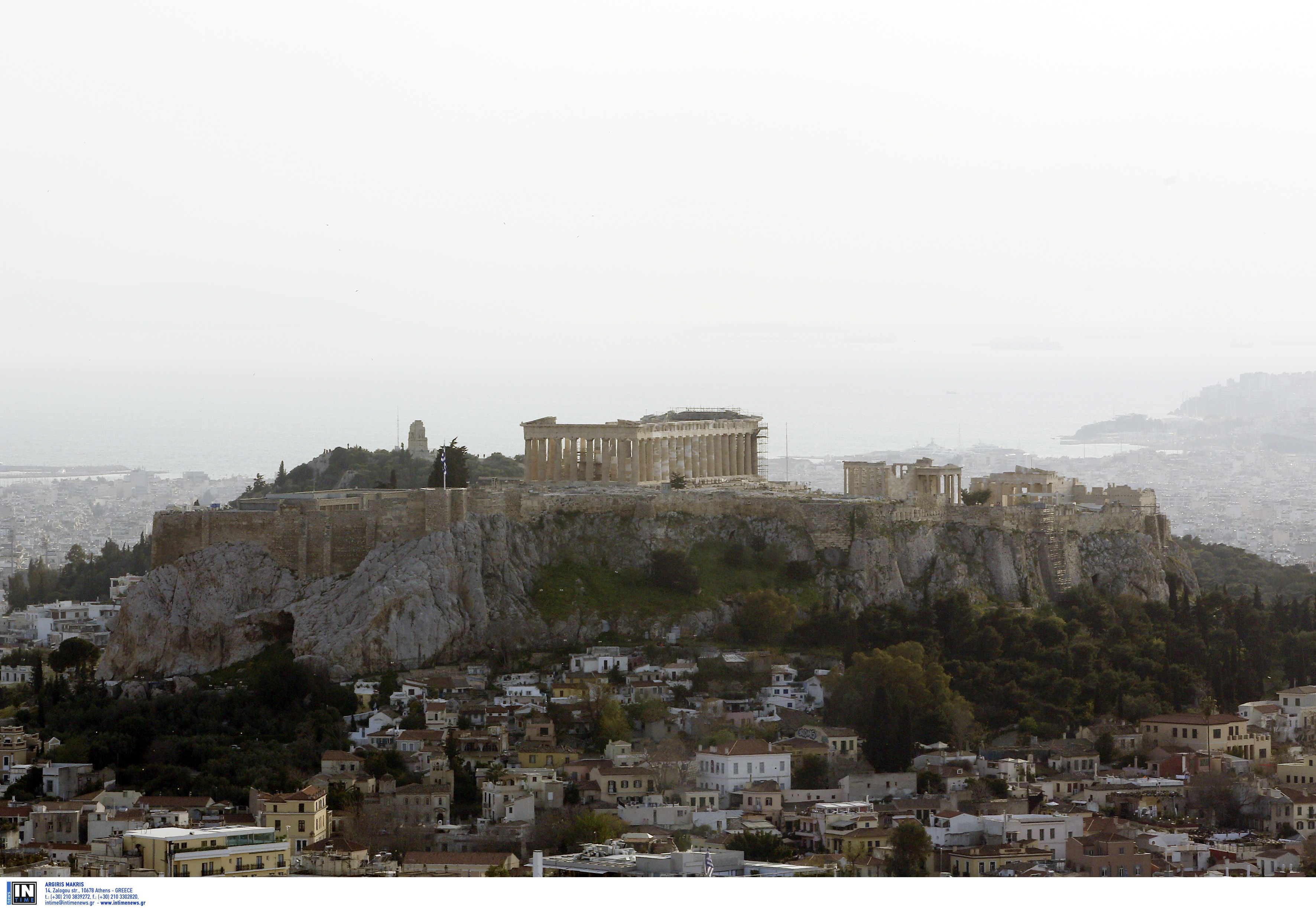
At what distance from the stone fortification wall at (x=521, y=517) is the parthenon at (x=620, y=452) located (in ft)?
5.91

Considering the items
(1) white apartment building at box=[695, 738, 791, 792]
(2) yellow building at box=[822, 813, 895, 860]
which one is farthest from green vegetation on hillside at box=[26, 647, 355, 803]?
(2) yellow building at box=[822, 813, 895, 860]

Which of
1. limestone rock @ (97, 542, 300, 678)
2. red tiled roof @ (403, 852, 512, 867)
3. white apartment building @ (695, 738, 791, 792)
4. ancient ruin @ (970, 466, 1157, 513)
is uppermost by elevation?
ancient ruin @ (970, 466, 1157, 513)

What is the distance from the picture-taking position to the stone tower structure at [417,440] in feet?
278

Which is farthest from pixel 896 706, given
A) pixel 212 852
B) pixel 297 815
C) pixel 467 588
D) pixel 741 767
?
pixel 212 852

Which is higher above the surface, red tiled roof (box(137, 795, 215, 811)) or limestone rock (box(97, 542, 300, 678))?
limestone rock (box(97, 542, 300, 678))

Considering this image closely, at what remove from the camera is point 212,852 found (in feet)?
133

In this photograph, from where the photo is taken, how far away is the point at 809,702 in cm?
5025

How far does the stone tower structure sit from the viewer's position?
8462cm

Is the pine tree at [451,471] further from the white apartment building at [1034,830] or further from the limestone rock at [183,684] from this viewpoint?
the white apartment building at [1034,830]

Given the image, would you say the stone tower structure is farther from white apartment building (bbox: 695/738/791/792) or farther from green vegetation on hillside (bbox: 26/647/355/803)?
white apartment building (bbox: 695/738/791/792)
